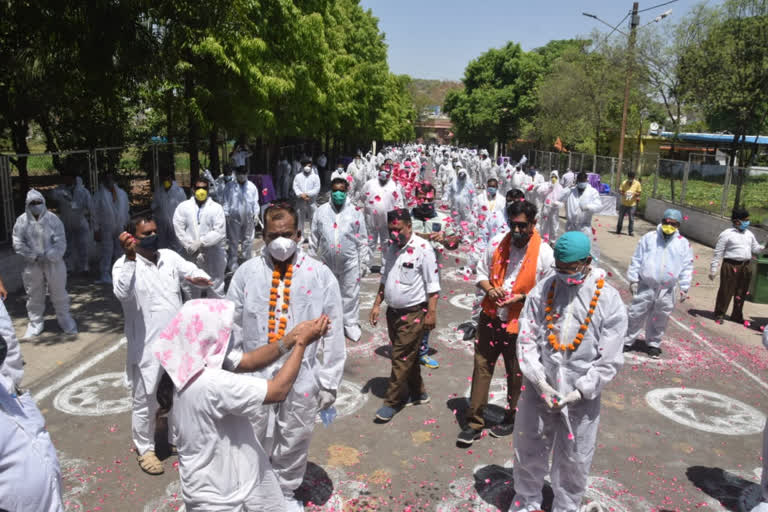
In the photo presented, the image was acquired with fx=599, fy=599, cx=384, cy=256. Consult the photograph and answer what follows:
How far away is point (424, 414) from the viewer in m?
5.97

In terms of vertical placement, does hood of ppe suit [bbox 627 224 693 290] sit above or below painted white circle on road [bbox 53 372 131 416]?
above

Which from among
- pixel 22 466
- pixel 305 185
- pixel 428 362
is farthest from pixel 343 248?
pixel 305 185

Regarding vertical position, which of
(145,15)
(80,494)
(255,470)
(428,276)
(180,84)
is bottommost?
(80,494)

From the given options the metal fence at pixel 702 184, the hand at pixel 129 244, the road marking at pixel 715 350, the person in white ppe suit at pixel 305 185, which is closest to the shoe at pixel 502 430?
the hand at pixel 129 244

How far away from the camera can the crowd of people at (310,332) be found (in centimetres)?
279

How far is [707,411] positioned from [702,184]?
48.4 ft

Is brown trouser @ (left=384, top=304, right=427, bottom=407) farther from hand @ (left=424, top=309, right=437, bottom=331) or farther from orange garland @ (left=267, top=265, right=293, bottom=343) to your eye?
orange garland @ (left=267, top=265, right=293, bottom=343)

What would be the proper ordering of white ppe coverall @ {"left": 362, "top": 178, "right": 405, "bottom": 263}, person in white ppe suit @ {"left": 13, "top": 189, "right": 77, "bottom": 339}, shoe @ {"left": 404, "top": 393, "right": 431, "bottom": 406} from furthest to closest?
white ppe coverall @ {"left": 362, "top": 178, "right": 405, "bottom": 263}
person in white ppe suit @ {"left": 13, "top": 189, "right": 77, "bottom": 339}
shoe @ {"left": 404, "top": 393, "right": 431, "bottom": 406}

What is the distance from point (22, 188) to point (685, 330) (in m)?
15.4

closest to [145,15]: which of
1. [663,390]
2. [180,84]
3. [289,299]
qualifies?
[180,84]

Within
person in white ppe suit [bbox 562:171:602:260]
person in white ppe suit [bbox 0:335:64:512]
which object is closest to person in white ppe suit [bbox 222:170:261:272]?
person in white ppe suit [bbox 562:171:602:260]

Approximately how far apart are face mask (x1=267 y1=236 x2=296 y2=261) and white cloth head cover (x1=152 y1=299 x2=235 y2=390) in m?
1.31

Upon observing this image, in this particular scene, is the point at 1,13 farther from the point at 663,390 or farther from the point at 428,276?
the point at 663,390

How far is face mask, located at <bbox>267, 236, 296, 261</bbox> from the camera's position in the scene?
4.00 m
